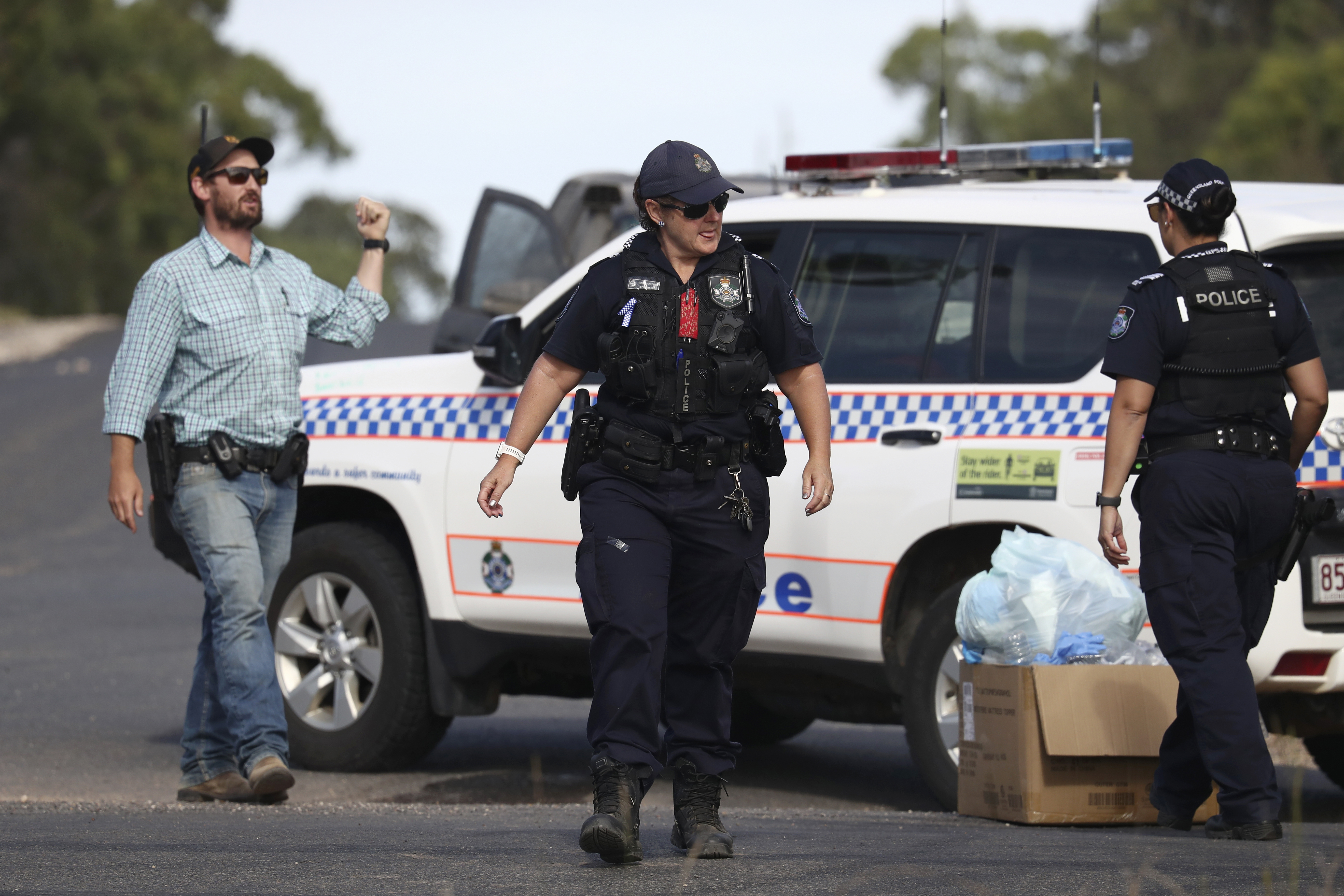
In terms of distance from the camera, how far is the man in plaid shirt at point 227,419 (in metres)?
5.78

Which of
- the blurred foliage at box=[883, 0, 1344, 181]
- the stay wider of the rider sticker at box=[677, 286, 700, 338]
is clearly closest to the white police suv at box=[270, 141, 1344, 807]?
the stay wider of the rider sticker at box=[677, 286, 700, 338]

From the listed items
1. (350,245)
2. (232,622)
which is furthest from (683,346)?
(350,245)

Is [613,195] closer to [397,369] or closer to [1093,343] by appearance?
[397,369]

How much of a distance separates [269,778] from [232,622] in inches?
20.2

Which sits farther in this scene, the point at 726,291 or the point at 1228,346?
the point at 1228,346

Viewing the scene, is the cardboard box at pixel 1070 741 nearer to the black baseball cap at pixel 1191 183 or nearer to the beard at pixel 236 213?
the black baseball cap at pixel 1191 183

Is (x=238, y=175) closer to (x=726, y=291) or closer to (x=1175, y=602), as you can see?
(x=726, y=291)

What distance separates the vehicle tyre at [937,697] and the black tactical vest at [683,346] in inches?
56.9

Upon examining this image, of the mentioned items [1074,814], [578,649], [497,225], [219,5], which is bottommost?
[1074,814]

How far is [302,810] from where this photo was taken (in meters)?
5.52

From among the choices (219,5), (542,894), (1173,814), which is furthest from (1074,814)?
(219,5)

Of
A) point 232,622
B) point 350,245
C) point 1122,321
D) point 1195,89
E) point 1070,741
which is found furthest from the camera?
point 350,245

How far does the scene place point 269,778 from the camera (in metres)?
5.69

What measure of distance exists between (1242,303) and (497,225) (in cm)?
650
